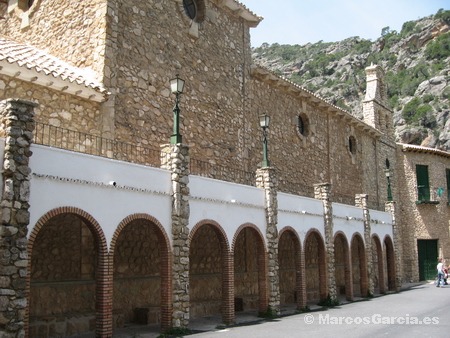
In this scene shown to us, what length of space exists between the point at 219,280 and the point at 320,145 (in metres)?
10.9

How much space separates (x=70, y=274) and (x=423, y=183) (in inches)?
1093

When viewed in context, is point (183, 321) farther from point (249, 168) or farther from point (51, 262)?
point (249, 168)

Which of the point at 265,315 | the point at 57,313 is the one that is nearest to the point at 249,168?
the point at 265,315

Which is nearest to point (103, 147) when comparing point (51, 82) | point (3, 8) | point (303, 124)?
point (51, 82)

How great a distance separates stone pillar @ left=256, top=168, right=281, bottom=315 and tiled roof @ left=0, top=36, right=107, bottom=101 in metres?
6.01

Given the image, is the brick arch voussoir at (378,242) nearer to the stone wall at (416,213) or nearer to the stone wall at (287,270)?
the stone wall at (287,270)

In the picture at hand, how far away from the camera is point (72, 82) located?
521 inches

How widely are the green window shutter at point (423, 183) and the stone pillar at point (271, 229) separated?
20.3 meters

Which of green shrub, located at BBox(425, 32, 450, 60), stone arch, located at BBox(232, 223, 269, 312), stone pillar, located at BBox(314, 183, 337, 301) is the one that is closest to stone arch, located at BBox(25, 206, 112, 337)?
stone arch, located at BBox(232, 223, 269, 312)

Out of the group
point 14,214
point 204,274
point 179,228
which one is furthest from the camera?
point 204,274

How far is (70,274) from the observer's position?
1273cm

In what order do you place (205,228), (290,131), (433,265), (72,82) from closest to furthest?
(72,82)
(205,228)
(290,131)
(433,265)

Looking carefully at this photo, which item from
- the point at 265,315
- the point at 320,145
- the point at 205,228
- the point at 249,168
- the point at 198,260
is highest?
the point at 320,145

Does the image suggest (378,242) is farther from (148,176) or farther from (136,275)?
(148,176)
